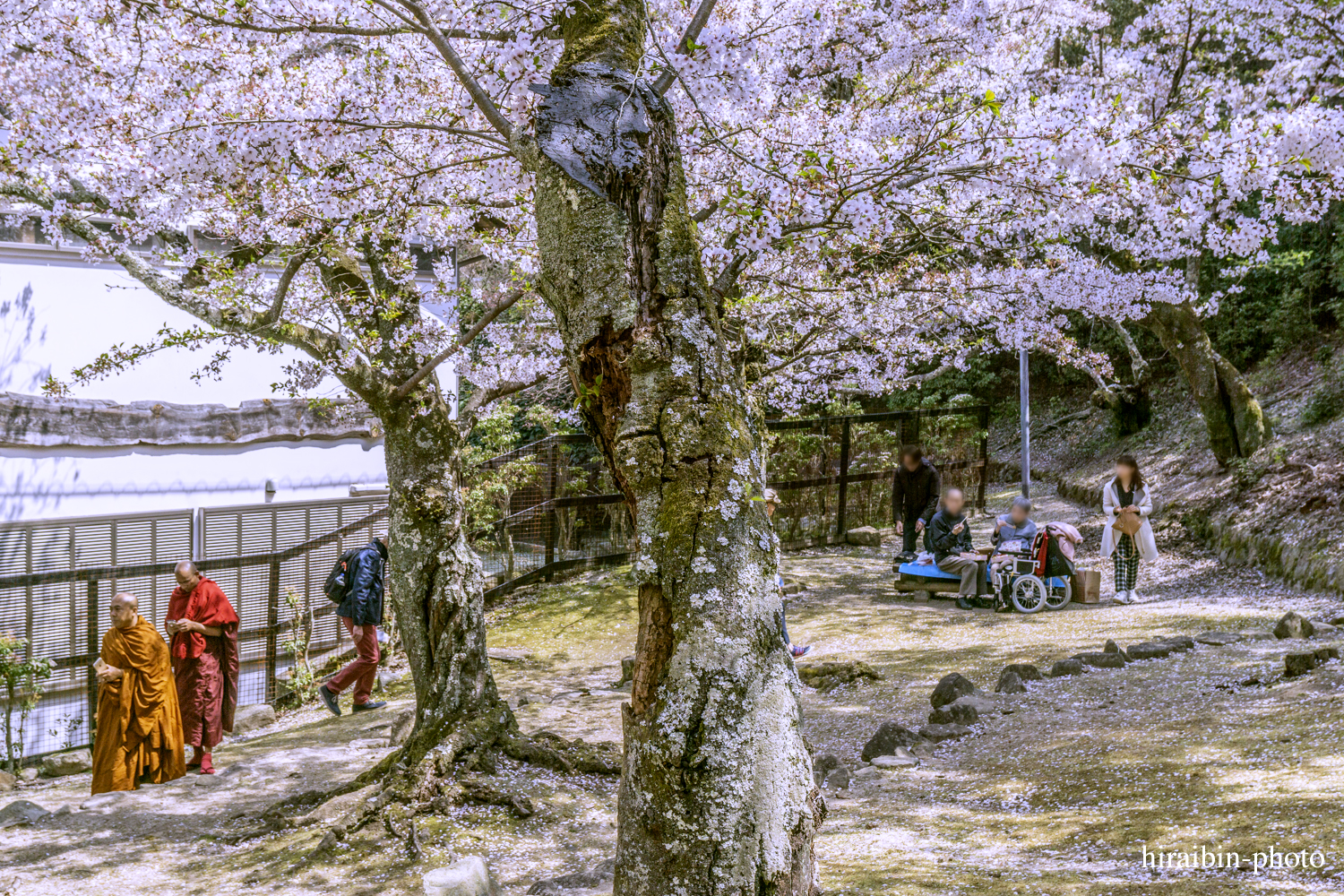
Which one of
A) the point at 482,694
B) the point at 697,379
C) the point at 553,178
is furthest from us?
the point at 482,694

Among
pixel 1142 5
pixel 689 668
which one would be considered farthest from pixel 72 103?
pixel 1142 5

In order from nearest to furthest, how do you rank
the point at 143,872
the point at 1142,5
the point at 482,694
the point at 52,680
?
the point at 143,872
the point at 482,694
the point at 52,680
the point at 1142,5

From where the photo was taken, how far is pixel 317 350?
20.4 ft

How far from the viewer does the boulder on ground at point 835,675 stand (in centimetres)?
798

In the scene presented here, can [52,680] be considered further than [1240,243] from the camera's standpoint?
Yes

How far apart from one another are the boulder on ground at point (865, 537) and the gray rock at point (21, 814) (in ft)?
40.2

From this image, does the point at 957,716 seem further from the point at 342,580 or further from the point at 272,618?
the point at 272,618

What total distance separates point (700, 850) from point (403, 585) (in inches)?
164

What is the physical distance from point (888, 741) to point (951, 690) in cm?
105

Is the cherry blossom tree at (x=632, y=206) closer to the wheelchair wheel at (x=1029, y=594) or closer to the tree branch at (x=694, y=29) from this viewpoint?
the tree branch at (x=694, y=29)

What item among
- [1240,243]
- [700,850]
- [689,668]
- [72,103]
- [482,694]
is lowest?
[482,694]

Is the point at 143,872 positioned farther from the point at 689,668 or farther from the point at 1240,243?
the point at 1240,243

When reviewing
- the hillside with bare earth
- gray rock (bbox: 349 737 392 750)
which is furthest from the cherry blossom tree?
the hillside with bare earth

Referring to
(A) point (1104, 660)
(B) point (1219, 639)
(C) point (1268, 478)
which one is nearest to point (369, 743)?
(A) point (1104, 660)
